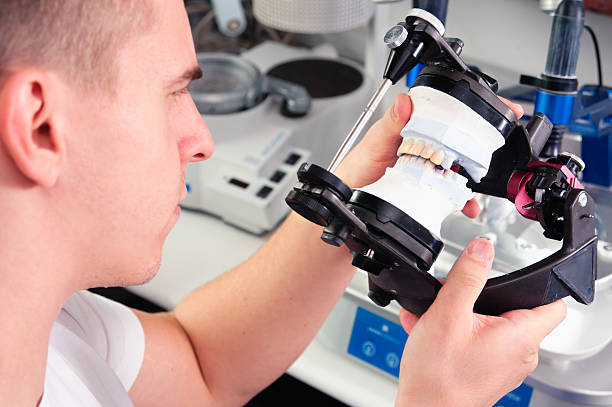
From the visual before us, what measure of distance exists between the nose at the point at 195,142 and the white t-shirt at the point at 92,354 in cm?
32

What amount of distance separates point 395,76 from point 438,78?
5cm

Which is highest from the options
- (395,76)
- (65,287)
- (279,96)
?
(395,76)

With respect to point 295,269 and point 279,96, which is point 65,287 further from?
point 279,96

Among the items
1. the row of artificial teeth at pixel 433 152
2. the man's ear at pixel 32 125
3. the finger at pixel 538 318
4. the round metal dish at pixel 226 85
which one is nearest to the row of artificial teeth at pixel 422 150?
the row of artificial teeth at pixel 433 152

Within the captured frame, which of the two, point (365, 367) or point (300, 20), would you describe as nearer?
point (365, 367)

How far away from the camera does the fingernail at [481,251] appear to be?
26.0 inches

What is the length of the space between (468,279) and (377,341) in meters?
0.40

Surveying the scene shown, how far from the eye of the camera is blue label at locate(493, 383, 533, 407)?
2.98ft

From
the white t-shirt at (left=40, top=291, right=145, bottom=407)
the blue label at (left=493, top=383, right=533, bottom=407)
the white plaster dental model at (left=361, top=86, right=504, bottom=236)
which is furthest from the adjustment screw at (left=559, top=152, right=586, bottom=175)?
the white t-shirt at (left=40, top=291, right=145, bottom=407)

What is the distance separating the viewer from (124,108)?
602 mm

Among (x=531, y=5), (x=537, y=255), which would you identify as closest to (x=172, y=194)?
(x=537, y=255)

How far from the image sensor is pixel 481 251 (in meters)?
0.67

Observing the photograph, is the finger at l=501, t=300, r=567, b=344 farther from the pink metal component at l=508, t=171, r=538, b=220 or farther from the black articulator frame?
the pink metal component at l=508, t=171, r=538, b=220

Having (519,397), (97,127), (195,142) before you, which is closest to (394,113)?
(195,142)
